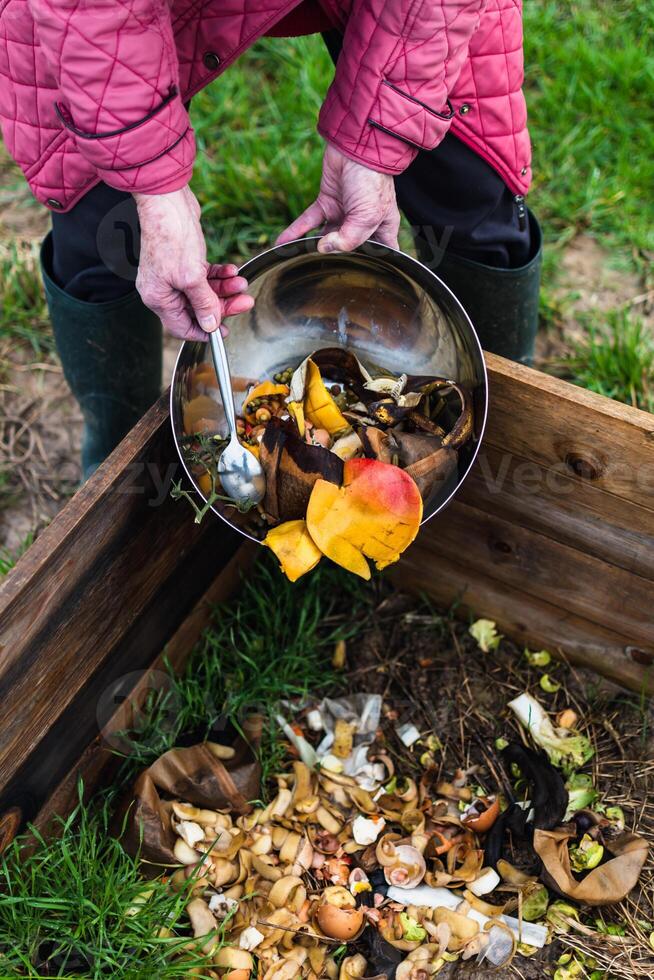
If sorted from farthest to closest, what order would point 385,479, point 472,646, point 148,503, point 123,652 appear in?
point 472,646
point 123,652
point 148,503
point 385,479

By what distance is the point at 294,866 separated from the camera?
170 cm

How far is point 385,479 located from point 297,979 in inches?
34.7

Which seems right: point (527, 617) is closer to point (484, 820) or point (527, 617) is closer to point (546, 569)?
point (546, 569)

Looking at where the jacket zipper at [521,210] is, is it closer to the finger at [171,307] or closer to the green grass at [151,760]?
the finger at [171,307]

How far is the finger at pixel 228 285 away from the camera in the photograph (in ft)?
5.00

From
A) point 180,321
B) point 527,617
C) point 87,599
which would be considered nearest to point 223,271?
point 180,321

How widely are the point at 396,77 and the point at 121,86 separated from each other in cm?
41

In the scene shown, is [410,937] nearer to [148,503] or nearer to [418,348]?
[148,503]

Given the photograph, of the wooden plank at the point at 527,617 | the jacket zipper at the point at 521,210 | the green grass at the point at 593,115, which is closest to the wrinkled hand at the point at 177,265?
the jacket zipper at the point at 521,210

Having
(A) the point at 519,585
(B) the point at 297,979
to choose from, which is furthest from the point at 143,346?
(B) the point at 297,979

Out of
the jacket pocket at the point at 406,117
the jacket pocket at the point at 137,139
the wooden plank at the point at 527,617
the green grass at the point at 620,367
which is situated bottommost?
the wooden plank at the point at 527,617

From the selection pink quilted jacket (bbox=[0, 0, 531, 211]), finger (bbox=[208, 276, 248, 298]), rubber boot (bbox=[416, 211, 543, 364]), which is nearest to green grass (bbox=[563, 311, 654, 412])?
rubber boot (bbox=[416, 211, 543, 364])

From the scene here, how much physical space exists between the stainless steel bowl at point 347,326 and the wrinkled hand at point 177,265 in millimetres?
62

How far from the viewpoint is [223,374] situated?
1.46m
